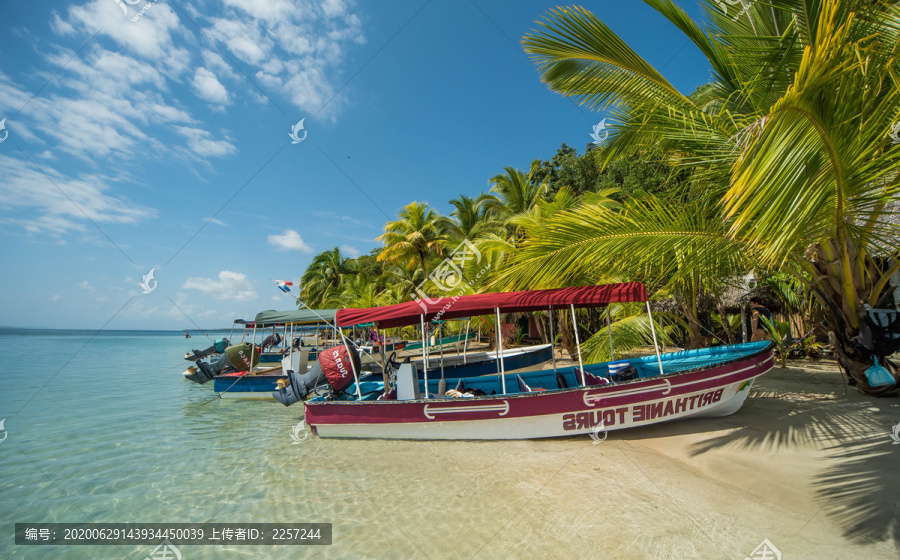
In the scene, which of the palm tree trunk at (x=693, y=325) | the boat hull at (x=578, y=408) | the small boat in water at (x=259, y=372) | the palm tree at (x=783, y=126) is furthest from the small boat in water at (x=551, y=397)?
the palm tree trunk at (x=693, y=325)

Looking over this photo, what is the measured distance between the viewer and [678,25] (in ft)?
19.2

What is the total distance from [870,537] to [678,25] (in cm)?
641

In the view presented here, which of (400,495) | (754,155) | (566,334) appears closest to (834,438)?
(754,155)

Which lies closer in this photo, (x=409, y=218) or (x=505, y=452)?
(x=505, y=452)

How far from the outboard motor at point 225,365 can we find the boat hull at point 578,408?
928 centimetres

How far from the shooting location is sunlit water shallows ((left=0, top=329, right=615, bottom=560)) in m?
4.20

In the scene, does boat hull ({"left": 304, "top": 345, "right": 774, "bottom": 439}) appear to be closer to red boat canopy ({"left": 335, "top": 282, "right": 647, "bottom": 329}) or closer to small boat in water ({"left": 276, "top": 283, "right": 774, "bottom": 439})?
small boat in water ({"left": 276, "top": 283, "right": 774, "bottom": 439})

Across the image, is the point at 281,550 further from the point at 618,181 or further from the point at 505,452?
the point at 618,181

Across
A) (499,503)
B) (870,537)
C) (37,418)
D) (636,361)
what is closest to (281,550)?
(499,503)

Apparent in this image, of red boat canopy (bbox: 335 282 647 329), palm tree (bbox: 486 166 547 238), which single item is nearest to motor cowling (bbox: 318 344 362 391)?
red boat canopy (bbox: 335 282 647 329)

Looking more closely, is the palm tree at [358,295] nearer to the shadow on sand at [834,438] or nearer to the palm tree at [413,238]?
the palm tree at [413,238]

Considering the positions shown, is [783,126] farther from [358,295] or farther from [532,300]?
[358,295]

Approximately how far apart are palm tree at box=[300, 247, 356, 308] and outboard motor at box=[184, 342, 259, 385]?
2949 cm

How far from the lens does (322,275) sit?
155ft
